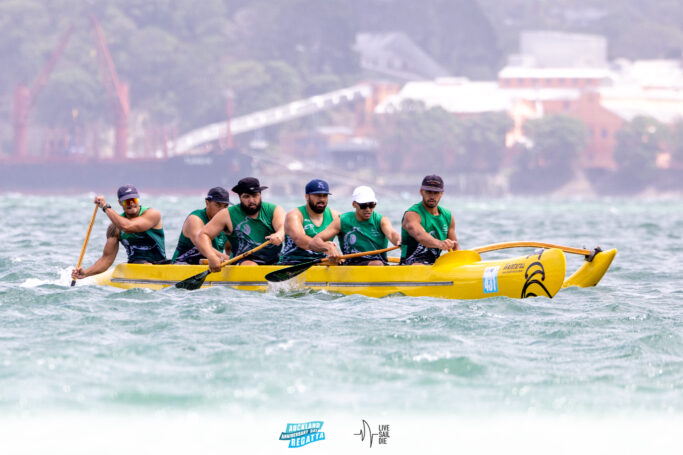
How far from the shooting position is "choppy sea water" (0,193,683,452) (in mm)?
9680

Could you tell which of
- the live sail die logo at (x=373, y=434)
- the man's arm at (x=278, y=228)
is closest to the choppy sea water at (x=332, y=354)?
the live sail die logo at (x=373, y=434)

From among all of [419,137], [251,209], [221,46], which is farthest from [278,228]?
[221,46]

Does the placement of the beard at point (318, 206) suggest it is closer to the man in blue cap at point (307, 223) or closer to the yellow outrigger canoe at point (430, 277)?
the man in blue cap at point (307, 223)

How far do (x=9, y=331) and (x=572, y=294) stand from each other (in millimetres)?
7745

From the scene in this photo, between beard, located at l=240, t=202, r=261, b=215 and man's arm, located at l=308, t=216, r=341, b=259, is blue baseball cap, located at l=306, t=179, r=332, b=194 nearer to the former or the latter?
man's arm, located at l=308, t=216, r=341, b=259

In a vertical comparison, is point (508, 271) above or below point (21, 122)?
below

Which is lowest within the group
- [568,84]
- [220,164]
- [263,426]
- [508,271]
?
[263,426]

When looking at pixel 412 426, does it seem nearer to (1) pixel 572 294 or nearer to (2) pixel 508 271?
(2) pixel 508 271

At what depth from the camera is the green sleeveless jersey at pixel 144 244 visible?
1630cm

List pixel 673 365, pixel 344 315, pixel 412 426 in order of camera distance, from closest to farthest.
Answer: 1. pixel 412 426
2. pixel 673 365
3. pixel 344 315

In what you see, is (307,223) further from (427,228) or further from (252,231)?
(427,228)

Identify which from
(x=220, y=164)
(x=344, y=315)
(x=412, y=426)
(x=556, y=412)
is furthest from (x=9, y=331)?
(x=220, y=164)

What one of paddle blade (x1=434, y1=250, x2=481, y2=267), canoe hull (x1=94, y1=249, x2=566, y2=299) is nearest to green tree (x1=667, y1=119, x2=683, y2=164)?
paddle blade (x1=434, y1=250, x2=481, y2=267)

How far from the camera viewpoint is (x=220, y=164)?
420 feet
